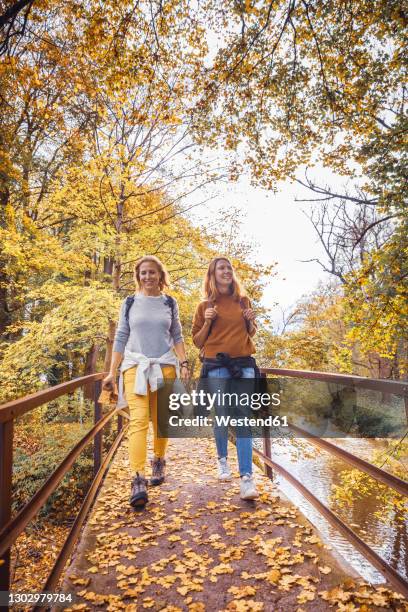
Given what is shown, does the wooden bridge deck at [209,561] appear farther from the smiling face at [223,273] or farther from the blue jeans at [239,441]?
the smiling face at [223,273]

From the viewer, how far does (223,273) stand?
148 inches

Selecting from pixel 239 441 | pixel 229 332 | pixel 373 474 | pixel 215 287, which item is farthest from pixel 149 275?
pixel 373 474

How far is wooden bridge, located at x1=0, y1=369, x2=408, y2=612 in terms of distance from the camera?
199 cm

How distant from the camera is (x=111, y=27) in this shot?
15.4 ft

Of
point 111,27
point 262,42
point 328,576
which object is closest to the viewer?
point 328,576

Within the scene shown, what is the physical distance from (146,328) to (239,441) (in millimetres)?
1365

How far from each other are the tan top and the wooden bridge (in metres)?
0.55

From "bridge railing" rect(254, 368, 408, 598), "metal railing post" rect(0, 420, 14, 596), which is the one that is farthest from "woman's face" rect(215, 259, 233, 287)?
"metal railing post" rect(0, 420, 14, 596)

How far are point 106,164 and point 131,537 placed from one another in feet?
25.8

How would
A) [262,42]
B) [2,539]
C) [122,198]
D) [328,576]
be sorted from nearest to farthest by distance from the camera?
1. [2,539]
2. [328,576]
3. [262,42]
4. [122,198]

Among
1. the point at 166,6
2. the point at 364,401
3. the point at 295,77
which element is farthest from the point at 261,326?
the point at 166,6

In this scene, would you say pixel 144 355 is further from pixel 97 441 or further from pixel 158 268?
pixel 97 441

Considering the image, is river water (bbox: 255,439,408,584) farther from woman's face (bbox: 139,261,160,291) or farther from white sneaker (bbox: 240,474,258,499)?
woman's face (bbox: 139,261,160,291)

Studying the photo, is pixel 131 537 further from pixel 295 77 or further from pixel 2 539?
pixel 295 77
